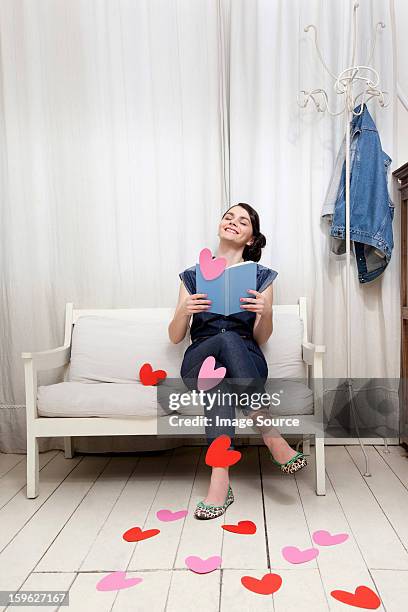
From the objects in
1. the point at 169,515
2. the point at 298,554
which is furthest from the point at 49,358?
the point at 298,554

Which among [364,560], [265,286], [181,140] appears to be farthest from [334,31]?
[364,560]

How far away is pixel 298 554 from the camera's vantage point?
1798 mm

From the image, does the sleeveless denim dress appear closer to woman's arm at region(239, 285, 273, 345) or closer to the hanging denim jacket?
woman's arm at region(239, 285, 273, 345)

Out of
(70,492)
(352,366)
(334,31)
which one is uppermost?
(334,31)

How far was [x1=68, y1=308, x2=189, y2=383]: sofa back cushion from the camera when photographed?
2738mm

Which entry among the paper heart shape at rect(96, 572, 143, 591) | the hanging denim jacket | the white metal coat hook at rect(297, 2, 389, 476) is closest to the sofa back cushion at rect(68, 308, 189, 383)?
the white metal coat hook at rect(297, 2, 389, 476)

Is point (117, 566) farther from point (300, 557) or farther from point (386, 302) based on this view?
point (386, 302)

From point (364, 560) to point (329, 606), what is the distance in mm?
284

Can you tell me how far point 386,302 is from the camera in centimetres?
296

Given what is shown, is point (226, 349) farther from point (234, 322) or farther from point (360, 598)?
point (360, 598)

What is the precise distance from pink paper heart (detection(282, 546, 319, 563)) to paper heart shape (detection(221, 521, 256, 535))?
16 centimetres

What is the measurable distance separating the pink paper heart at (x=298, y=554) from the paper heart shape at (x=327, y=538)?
0.19ft

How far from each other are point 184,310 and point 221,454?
0.60m

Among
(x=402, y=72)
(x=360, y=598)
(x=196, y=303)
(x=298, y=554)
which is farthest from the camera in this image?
(x=402, y=72)
